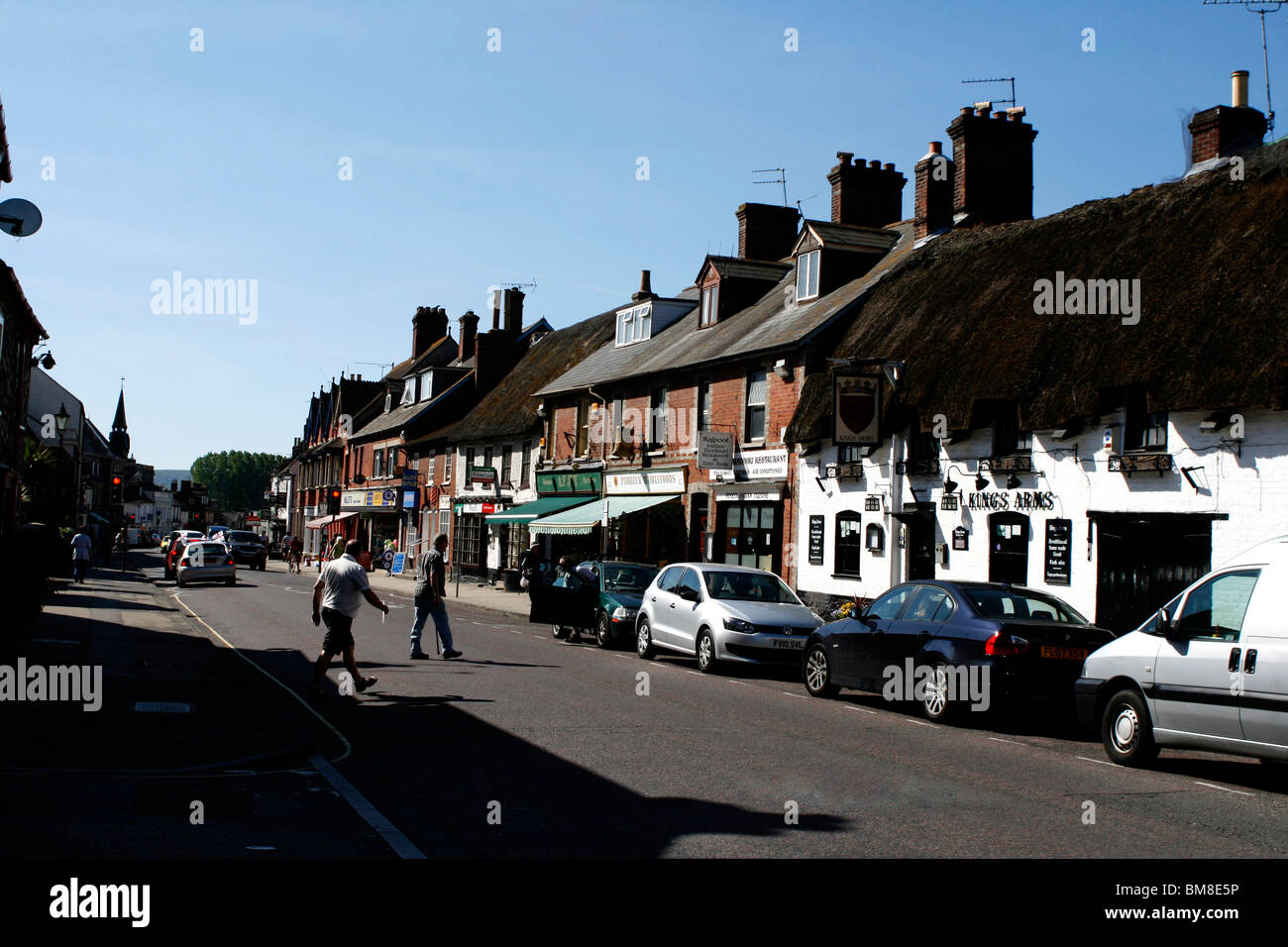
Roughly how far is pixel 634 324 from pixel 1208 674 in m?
31.6

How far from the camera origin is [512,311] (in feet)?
186

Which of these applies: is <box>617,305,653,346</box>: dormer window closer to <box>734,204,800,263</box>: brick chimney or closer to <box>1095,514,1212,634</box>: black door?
<box>734,204,800,263</box>: brick chimney

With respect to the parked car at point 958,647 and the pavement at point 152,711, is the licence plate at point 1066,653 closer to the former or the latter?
the parked car at point 958,647

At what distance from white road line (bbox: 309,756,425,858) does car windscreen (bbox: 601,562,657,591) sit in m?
13.3

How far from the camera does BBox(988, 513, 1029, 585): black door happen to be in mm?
20891

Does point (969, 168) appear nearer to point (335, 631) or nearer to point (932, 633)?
point (932, 633)

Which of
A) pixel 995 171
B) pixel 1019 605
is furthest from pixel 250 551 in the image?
pixel 1019 605

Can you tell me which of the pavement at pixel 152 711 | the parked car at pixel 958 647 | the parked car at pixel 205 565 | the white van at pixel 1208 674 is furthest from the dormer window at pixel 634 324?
the white van at pixel 1208 674

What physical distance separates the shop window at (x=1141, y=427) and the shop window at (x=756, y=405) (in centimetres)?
1095

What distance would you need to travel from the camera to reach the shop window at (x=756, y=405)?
28938mm

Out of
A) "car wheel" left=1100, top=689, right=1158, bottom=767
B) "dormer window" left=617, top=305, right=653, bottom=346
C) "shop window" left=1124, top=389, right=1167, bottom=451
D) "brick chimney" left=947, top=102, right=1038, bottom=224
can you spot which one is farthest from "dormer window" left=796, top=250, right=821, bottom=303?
"car wheel" left=1100, top=689, right=1158, bottom=767

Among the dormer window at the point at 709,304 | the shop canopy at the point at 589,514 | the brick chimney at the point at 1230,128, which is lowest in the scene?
the shop canopy at the point at 589,514

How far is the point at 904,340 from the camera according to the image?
→ 24.0m
